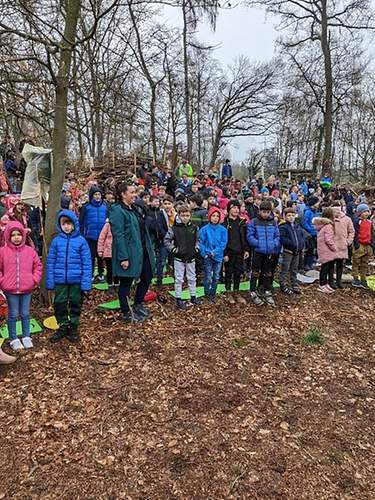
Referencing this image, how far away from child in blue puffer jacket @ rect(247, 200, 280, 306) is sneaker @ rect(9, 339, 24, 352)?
12.5 feet

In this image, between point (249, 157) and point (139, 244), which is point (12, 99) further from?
point (249, 157)

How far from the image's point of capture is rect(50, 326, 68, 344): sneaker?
5.01 metres

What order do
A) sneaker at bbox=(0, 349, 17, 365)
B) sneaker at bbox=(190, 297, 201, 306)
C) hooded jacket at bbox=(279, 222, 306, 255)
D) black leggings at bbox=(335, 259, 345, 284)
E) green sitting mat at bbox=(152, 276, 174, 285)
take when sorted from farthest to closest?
black leggings at bbox=(335, 259, 345, 284), green sitting mat at bbox=(152, 276, 174, 285), hooded jacket at bbox=(279, 222, 306, 255), sneaker at bbox=(190, 297, 201, 306), sneaker at bbox=(0, 349, 17, 365)

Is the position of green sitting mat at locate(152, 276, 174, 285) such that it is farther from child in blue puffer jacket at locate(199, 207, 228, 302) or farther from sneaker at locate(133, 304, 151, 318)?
sneaker at locate(133, 304, 151, 318)

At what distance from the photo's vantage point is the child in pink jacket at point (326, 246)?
779 centimetres

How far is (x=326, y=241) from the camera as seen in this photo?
7.77 meters

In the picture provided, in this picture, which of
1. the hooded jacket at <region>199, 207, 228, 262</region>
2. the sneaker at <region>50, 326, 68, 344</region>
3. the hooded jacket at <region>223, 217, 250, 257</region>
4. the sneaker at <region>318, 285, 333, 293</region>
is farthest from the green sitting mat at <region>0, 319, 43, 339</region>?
the sneaker at <region>318, 285, 333, 293</region>

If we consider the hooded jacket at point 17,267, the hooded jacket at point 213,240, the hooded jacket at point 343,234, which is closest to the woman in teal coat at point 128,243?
the hooded jacket at point 17,267

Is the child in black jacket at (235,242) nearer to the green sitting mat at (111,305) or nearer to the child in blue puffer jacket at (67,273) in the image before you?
the green sitting mat at (111,305)

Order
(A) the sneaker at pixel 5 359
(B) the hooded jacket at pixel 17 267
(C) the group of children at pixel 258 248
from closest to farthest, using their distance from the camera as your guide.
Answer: (A) the sneaker at pixel 5 359 < (B) the hooded jacket at pixel 17 267 < (C) the group of children at pixel 258 248

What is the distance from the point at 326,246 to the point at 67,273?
5.11 meters

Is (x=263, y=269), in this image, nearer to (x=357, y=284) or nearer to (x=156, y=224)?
(x=156, y=224)

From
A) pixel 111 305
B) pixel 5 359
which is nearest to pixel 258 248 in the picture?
pixel 111 305

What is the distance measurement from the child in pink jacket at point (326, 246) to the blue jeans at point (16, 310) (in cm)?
550
